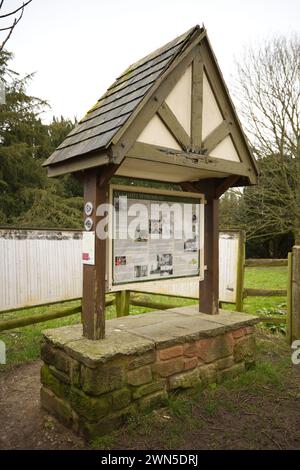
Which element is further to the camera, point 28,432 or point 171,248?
point 171,248

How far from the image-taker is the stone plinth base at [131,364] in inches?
112

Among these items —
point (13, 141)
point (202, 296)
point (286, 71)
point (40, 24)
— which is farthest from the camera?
point (13, 141)

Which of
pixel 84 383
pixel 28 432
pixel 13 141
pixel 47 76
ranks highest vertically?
pixel 47 76

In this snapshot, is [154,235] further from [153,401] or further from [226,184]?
[153,401]

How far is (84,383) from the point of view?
2.86m

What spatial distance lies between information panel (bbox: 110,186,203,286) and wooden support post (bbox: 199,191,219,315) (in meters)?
0.12

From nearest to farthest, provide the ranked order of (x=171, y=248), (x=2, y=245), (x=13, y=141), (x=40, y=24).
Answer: (x=40, y=24) → (x=171, y=248) → (x=2, y=245) → (x=13, y=141)

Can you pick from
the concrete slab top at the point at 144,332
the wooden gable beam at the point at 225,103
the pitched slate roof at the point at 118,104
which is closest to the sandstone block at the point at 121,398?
the concrete slab top at the point at 144,332

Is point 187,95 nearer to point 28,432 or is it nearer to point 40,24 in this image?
point 40,24

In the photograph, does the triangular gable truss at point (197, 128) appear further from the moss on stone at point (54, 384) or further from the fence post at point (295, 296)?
the moss on stone at point (54, 384)

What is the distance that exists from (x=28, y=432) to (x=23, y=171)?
44.3 feet

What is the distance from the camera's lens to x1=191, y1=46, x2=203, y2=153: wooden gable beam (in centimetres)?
347

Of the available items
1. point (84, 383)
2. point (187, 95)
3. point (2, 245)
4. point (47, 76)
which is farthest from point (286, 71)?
point (84, 383)

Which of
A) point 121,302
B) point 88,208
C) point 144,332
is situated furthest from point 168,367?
point 121,302
